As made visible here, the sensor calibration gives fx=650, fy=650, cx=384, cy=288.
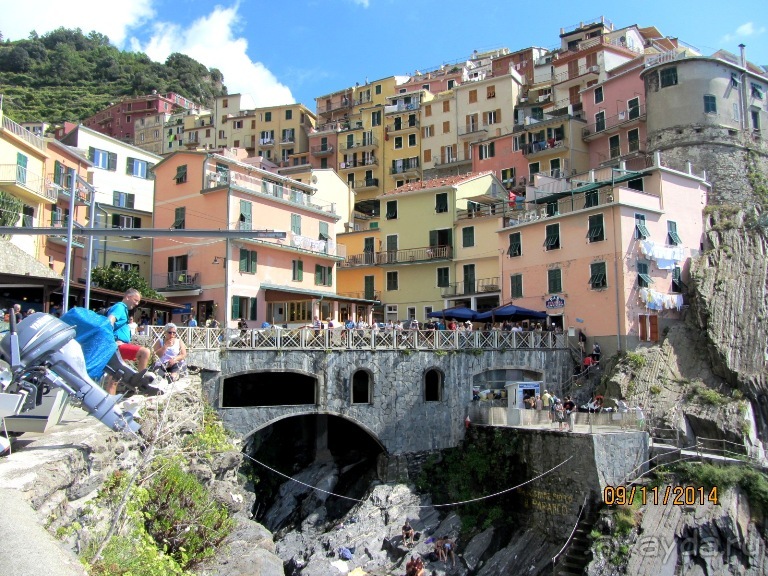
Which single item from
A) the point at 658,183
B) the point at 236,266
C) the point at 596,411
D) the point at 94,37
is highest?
the point at 94,37

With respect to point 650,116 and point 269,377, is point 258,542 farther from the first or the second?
point 650,116

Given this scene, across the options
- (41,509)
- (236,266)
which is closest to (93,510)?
(41,509)

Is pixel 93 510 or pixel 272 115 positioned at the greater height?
pixel 272 115

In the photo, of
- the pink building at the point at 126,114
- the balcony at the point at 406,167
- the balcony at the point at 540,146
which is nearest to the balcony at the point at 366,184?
the balcony at the point at 406,167

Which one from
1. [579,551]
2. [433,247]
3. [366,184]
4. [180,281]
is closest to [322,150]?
[366,184]

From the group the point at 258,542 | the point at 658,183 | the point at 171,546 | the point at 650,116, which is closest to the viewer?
the point at 171,546

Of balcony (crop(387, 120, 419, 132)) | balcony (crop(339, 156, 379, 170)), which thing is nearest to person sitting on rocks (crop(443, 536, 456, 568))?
balcony (crop(339, 156, 379, 170))

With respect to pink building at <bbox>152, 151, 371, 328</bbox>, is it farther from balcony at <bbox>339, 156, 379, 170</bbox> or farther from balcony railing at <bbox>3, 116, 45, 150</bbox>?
balcony at <bbox>339, 156, 379, 170</bbox>

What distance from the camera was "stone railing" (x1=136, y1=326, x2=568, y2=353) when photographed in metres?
26.4

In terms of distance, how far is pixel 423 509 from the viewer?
28.0m

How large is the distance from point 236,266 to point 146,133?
209 ft

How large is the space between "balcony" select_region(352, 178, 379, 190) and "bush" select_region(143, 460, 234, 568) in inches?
2174

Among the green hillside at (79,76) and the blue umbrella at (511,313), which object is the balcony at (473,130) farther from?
the green hillside at (79,76)
